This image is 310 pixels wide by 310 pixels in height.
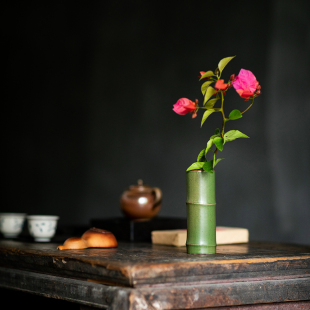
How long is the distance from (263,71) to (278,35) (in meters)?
0.22

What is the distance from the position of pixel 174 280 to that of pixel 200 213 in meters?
0.22

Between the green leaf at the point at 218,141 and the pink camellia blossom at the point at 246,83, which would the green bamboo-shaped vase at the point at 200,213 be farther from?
the pink camellia blossom at the point at 246,83

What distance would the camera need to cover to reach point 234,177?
2766mm

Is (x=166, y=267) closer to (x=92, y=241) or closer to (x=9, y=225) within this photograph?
(x=92, y=241)

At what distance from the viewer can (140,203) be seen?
1.65 meters

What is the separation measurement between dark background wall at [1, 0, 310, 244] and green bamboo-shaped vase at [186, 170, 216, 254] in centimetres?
163

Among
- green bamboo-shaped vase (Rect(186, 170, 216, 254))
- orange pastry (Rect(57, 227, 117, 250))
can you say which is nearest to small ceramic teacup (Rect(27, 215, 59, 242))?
orange pastry (Rect(57, 227, 117, 250))

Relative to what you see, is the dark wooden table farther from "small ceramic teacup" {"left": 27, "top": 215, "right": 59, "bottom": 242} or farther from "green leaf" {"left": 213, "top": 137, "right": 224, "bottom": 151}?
"small ceramic teacup" {"left": 27, "top": 215, "right": 59, "bottom": 242}

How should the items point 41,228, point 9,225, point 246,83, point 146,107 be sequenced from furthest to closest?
point 146,107 < point 9,225 < point 41,228 < point 246,83

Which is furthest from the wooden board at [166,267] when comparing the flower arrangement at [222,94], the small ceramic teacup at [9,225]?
the small ceramic teacup at [9,225]

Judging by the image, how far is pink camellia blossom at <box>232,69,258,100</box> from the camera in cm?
101

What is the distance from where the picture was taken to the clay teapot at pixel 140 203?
1647mm

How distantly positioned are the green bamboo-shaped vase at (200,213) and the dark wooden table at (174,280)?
5 centimetres

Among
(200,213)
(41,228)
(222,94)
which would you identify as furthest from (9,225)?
(222,94)
